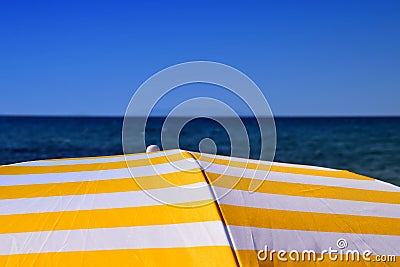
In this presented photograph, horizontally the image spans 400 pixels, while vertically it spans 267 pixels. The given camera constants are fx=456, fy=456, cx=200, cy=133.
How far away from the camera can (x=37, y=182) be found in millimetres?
2586

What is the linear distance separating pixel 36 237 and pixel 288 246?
1082 mm

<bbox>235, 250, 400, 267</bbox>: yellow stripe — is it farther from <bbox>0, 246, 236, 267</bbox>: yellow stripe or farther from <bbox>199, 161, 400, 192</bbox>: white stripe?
<bbox>199, 161, 400, 192</bbox>: white stripe

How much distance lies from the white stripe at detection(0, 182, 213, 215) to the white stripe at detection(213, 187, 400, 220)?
0.12m

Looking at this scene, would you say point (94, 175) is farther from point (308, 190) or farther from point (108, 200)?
point (308, 190)

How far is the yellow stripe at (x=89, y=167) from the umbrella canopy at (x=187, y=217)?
0.6 inches

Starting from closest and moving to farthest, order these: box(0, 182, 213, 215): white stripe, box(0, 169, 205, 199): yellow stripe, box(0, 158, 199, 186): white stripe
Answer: box(0, 182, 213, 215): white stripe < box(0, 169, 205, 199): yellow stripe < box(0, 158, 199, 186): white stripe

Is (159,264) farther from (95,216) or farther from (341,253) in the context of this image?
(341,253)

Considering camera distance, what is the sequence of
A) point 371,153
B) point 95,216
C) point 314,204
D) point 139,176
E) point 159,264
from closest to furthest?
point 159,264, point 95,216, point 314,204, point 139,176, point 371,153

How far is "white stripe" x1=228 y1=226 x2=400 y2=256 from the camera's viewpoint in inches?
73.9

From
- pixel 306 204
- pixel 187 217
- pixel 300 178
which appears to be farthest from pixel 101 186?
pixel 300 178

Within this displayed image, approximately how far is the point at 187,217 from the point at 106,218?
1.22ft

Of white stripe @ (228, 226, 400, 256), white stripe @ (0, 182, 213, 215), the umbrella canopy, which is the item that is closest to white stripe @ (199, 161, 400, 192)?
the umbrella canopy

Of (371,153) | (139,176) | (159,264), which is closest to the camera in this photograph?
(159,264)

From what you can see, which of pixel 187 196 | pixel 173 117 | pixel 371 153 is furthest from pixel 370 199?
pixel 371 153
